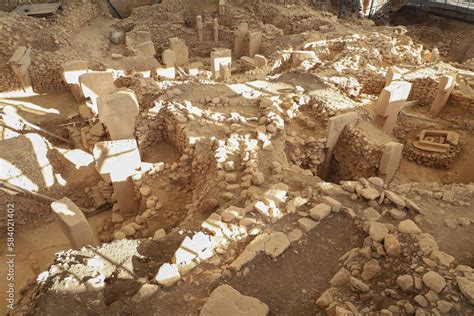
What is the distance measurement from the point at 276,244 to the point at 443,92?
270 inches

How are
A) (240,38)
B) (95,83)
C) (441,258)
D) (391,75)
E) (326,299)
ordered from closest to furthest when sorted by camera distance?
(326,299) < (441,258) < (95,83) < (391,75) < (240,38)

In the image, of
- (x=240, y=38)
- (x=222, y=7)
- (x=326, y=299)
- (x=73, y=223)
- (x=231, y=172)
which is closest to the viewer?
(x=326, y=299)

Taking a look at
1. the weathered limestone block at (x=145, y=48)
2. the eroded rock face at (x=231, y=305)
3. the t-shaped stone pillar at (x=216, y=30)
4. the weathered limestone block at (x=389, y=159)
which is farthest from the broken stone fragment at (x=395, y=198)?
the t-shaped stone pillar at (x=216, y=30)

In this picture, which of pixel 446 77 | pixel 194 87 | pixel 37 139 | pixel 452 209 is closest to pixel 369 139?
pixel 452 209

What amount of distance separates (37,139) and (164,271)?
5.06 metres

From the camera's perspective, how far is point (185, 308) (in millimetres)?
3305

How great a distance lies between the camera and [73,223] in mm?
4328

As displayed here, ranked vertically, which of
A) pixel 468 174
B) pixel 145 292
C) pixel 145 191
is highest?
pixel 145 292

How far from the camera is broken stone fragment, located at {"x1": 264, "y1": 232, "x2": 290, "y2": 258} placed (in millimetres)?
3707

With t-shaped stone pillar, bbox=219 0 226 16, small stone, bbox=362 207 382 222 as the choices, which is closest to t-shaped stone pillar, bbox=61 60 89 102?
t-shaped stone pillar, bbox=219 0 226 16

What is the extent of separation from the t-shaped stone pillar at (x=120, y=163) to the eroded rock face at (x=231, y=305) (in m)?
3.35

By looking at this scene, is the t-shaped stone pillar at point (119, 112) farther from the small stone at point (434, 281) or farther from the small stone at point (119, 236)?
the small stone at point (434, 281)

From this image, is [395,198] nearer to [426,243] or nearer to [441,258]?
[426,243]

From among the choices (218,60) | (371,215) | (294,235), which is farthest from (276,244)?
(218,60)
